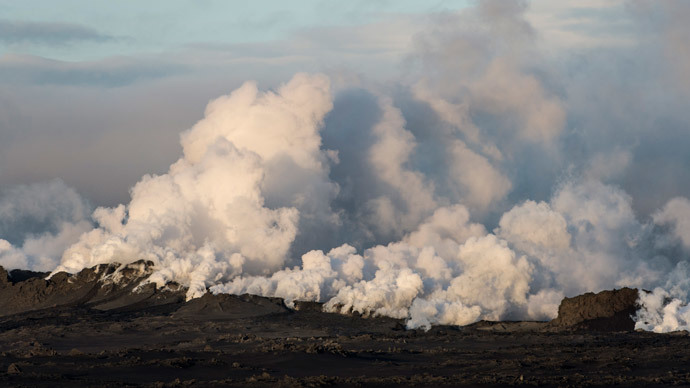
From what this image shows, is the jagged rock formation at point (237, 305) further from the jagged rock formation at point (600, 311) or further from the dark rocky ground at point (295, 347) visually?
the dark rocky ground at point (295, 347)

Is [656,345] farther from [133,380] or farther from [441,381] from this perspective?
[133,380]

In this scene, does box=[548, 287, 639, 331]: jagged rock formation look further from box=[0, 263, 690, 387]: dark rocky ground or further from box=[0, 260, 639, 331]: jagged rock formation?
box=[0, 263, 690, 387]: dark rocky ground

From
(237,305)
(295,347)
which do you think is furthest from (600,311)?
(295,347)

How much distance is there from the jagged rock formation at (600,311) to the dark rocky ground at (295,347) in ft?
0.59

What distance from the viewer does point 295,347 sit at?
119 meters

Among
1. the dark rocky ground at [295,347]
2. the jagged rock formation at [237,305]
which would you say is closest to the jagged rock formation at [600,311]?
the jagged rock formation at [237,305]

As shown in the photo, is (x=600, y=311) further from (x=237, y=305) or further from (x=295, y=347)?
(x=295, y=347)

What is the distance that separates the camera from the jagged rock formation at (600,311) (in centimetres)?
16712

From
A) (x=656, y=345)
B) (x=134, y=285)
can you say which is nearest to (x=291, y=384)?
(x=656, y=345)

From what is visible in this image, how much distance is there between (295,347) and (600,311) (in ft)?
214

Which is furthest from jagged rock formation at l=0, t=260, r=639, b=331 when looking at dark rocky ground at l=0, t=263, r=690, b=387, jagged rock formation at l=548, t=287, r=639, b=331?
dark rocky ground at l=0, t=263, r=690, b=387

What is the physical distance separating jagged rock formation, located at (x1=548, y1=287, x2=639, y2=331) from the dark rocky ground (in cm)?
18

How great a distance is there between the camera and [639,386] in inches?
3676

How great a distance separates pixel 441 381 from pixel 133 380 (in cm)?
2362
